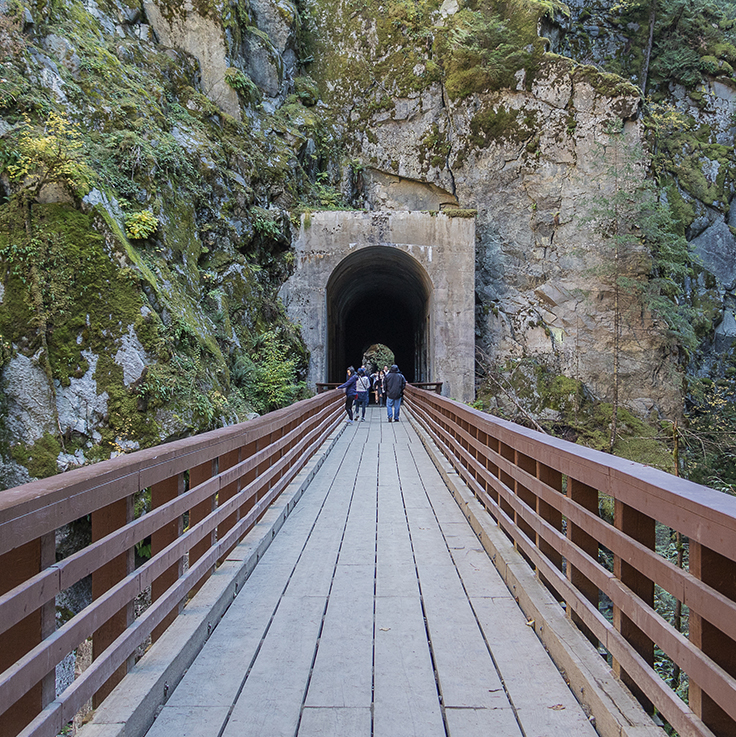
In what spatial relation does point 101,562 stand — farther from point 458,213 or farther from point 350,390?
point 458,213

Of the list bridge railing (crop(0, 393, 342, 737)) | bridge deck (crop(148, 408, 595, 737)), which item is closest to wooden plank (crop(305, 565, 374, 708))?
bridge deck (crop(148, 408, 595, 737))

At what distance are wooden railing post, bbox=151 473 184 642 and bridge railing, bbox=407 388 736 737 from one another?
6.47 ft

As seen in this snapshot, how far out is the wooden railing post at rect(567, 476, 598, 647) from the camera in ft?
8.54

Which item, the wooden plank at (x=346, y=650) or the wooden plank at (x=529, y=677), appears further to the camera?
the wooden plank at (x=346, y=650)

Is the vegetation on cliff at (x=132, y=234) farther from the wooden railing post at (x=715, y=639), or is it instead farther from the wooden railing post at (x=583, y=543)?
the wooden railing post at (x=715, y=639)

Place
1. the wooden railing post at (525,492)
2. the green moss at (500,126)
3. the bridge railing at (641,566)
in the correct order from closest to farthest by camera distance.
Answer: the bridge railing at (641,566)
the wooden railing post at (525,492)
the green moss at (500,126)

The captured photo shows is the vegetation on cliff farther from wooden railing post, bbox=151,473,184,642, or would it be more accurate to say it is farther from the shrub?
wooden railing post, bbox=151,473,184,642

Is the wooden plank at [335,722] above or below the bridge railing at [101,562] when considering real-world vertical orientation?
below

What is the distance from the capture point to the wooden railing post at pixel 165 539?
2646mm

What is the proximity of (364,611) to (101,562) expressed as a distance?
1.74 m

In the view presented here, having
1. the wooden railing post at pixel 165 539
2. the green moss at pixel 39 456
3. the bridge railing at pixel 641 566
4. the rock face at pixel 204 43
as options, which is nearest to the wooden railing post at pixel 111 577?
the wooden railing post at pixel 165 539

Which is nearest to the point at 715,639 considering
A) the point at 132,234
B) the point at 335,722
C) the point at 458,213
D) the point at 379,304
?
the point at 335,722

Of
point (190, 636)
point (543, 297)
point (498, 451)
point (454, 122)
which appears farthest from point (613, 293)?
point (190, 636)

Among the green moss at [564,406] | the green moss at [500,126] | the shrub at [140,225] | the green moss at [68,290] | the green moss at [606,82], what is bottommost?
the green moss at [564,406]
